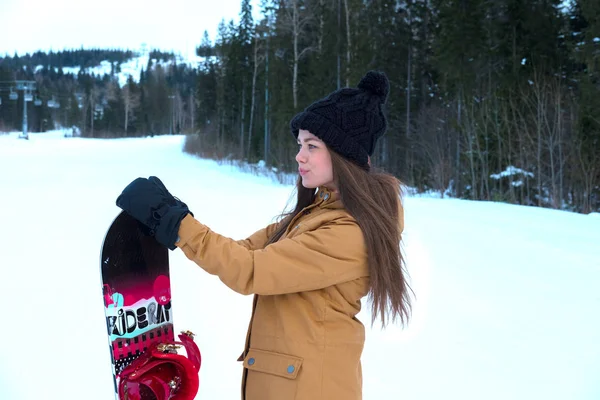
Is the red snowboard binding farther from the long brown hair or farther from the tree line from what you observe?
the tree line

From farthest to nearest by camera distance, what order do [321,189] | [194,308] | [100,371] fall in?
[194,308] → [100,371] → [321,189]

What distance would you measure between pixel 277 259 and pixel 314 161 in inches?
12.9

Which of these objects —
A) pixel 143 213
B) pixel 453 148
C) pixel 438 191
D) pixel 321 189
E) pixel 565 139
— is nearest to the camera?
pixel 143 213

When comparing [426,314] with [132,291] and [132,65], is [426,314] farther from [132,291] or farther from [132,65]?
[132,65]

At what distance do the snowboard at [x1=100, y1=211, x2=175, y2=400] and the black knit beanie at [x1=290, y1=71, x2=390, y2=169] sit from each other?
635 millimetres

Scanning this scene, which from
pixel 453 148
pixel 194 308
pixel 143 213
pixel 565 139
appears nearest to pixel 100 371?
pixel 194 308

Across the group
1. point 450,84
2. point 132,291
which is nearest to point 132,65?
point 450,84

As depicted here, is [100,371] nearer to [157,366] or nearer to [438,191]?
[157,366]

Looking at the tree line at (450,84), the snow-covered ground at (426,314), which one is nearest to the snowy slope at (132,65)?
the tree line at (450,84)

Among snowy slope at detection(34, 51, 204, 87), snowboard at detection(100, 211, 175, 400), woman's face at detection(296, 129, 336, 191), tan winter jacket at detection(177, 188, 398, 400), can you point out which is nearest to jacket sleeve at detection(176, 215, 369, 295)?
tan winter jacket at detection(177, 188, 398, 400)

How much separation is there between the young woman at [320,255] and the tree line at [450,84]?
9.82 meters

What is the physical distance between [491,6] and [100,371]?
544 inches

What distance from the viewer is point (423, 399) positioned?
281cm

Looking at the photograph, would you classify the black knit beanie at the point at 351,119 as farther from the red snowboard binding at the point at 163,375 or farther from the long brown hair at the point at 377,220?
the red snowboard binding at the point at 163,375
